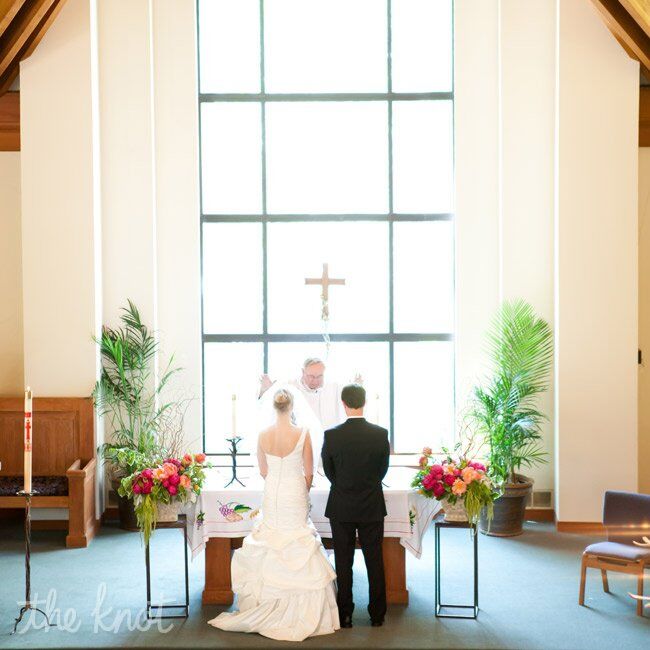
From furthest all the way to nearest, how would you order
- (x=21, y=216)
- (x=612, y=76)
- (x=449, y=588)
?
1. (x=21, y=216)
2. (x=612, y=76)
3. (x=449, y=588)

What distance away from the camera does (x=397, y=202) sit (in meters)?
9.47

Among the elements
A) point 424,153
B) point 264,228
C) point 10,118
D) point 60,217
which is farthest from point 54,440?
point 424,153

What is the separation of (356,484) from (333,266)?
3752 millimetres

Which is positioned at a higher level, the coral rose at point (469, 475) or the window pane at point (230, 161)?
the window pane at point (230, 161)

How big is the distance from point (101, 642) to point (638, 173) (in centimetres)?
628

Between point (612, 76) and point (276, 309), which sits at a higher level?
point (612, 76)

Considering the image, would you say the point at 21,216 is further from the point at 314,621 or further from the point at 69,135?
the point at 314,621

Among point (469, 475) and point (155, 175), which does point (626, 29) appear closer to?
point (469, 475)

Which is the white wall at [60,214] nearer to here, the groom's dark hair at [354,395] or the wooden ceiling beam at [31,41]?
the wooden ceiling beam at [31,41]

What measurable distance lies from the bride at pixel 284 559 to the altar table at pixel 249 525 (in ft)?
0.77

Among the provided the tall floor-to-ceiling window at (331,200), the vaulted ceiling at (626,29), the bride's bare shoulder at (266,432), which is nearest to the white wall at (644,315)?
the vaulted ceiling at (626,29)

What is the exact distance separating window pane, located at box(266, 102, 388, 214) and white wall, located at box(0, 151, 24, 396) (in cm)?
245

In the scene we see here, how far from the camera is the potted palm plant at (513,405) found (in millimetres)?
8578

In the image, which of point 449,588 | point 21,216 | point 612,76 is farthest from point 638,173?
point 21,216
